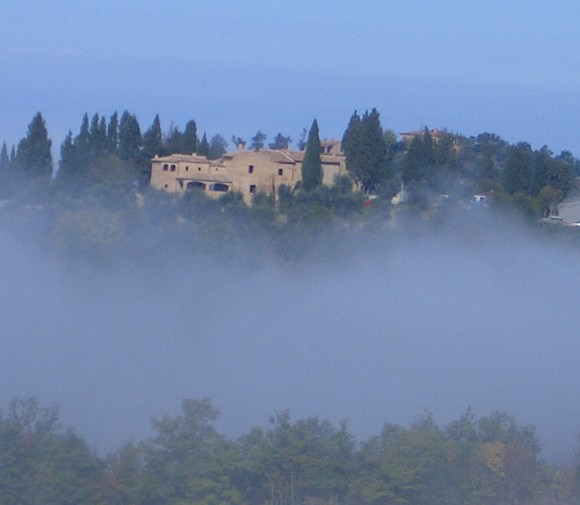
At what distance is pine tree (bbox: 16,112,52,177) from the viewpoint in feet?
50.1

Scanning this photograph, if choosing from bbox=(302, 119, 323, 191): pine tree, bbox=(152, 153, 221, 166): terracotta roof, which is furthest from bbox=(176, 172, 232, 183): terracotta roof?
bbox=(302, 119, 323, 191): pine tree

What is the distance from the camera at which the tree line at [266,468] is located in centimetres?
628

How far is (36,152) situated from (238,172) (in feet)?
9.30

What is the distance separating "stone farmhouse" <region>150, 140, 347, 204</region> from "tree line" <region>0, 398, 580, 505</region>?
31.1ft

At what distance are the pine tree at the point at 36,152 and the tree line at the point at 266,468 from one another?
8.75m

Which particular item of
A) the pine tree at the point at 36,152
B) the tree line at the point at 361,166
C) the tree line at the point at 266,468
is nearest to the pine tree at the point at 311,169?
the tree line at the point at 361,166

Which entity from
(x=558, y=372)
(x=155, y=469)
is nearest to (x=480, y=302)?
(x=558, y=372)

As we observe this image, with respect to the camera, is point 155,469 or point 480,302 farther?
point 480,302

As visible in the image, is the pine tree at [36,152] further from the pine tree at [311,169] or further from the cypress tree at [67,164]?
the pine tree at [311,169]

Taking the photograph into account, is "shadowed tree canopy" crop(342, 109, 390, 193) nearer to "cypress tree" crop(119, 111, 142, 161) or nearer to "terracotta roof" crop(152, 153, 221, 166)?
"terracotta roof" crop(152, 153, 221, 166)

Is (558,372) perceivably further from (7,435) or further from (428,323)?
(7,435)

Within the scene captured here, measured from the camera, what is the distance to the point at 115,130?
16641 mm

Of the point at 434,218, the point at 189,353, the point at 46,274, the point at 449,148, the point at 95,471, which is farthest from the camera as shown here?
the point at 449,148

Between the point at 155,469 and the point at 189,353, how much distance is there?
4635 mm
